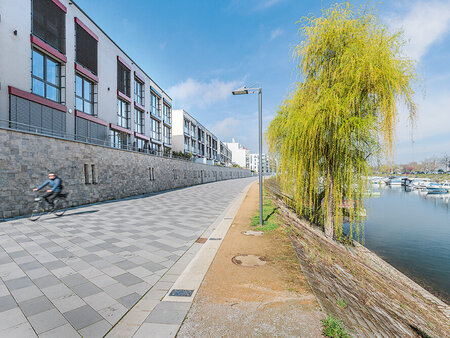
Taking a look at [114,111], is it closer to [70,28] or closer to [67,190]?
[70,28]

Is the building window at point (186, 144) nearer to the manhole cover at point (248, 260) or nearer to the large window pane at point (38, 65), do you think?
the large window pane at point (38, 65)

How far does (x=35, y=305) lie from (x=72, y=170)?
1123 centimetres

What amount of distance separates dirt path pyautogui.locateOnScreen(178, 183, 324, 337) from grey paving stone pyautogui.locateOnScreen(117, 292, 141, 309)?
86 centimetres

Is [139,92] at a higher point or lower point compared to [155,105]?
higher

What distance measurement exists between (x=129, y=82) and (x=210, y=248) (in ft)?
78.2

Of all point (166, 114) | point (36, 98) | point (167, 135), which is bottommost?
point (36, 98)

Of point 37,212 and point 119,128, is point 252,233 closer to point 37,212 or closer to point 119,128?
point 37,212

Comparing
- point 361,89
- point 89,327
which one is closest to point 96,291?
point 89,327

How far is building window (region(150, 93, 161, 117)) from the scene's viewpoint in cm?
2921

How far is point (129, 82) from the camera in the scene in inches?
926

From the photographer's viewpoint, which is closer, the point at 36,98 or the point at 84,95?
the point at 36,98

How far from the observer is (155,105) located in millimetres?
30297

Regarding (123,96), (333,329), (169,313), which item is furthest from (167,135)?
(333,329)

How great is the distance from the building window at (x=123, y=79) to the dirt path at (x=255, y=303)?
22920mm
